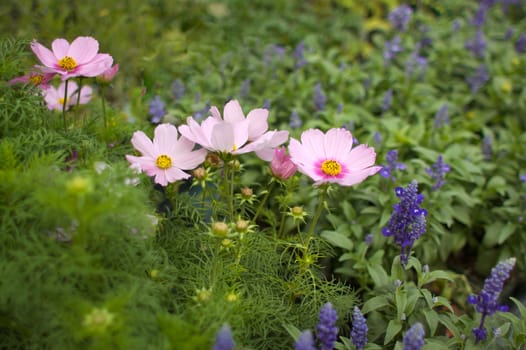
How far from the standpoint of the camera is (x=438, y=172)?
2.14 m

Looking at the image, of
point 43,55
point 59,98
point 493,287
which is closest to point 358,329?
point 493,287

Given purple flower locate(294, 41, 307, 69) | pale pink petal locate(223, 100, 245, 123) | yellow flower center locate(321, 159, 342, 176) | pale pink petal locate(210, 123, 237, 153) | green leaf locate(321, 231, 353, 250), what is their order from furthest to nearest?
purple flower locate(294, 41, 307, 69), green leaf locate(321, 231, 353, 250), pale pink petal locate(223, 100, 245, 123), yellow flower center locate(321, 159, 342, 176), pale pink petal locate(210, 123, 237, 153)

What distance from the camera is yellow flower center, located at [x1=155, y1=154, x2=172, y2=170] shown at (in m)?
1.49

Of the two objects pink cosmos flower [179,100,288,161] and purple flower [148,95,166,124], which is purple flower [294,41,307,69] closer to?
purple flower [148,95,166,124]

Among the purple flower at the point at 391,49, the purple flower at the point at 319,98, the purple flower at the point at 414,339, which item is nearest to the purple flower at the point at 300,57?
the purple flower at the point at 319,98

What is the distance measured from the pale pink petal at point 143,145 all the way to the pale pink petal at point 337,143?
50 cm

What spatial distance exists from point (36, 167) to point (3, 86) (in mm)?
383

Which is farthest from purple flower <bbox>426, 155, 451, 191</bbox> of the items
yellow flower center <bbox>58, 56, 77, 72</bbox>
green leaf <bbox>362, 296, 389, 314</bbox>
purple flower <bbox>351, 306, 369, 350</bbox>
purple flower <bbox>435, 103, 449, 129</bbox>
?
yellow flower center <bbox>58, 56, 77, 72</bbox>

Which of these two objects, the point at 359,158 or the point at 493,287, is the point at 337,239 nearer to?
the point at 359,158

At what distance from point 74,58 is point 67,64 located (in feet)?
0.16

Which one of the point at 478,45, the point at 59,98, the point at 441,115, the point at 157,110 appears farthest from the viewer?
the point at 478,45

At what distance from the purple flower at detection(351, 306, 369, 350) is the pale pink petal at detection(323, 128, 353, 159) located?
1.43 ft

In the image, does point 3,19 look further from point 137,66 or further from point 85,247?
point 85,247

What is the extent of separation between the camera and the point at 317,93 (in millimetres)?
2674
